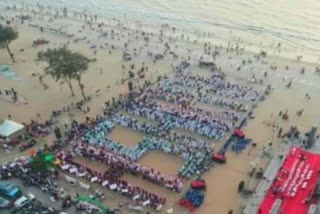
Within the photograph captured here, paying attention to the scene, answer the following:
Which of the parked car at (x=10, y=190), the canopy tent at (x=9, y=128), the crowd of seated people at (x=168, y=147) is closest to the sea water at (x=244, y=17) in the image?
the crowd of seated people at (x=168, y=147)

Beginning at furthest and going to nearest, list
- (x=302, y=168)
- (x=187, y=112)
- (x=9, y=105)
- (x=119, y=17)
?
(x=119, y=17) < (x=9, y=105) < (x=187, y=112) < (x=302, y=168)

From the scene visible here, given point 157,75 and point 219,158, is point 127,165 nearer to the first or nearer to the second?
point 219,158

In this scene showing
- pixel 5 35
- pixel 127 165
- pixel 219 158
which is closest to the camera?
pixel 127 165

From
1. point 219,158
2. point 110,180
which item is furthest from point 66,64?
point 219,158

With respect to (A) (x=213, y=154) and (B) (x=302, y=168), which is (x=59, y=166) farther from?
(B) (x=302, y=168)

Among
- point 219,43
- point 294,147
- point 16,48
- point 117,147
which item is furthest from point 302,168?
point 16,48

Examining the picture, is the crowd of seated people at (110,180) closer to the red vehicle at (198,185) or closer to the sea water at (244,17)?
the red vehicle at (198,185)
